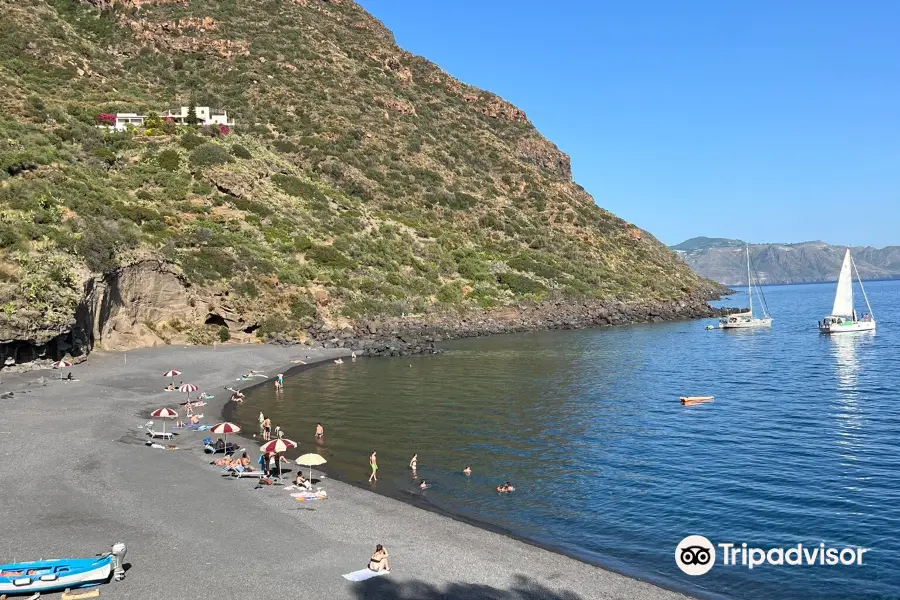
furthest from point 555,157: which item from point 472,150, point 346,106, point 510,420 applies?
point 510,420

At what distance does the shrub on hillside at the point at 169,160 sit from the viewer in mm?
74812

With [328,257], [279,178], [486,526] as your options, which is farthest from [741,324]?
[486,526]

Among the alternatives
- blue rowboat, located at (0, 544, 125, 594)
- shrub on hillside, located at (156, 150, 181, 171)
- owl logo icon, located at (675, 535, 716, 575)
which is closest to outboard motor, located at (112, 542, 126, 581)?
blue rowboat, located at (0, 544, 125, 594)

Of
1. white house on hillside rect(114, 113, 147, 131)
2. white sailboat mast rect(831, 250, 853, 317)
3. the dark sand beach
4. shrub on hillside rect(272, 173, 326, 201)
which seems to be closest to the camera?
the dark sand beach

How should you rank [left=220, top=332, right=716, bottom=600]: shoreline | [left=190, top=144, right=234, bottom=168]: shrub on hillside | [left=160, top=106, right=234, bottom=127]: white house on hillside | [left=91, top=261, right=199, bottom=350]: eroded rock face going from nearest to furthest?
[left=220, top=332, right=716, bottom=600]: shoreline, [left=91, top=261, right=199, bottom=350]: eroded rock face, [left=190, top=144, right=234, bottom=168]: shrub on hillside, [left=160, top=106, right=234, bottom=127]: white house on hillside

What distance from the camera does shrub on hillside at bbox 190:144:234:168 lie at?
7719 centimetres

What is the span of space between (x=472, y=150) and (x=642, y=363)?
84396 millimetres

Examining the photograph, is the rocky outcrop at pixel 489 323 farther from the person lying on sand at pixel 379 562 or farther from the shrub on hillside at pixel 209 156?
the person lying on sand at pixel 379 562

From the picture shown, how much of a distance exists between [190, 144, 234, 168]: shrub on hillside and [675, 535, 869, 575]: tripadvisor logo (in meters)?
74.7

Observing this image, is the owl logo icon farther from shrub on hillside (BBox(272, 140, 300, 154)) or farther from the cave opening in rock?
shrub on hillside (BBox(272, 140, 300, 154))

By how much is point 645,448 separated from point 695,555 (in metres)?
11.2

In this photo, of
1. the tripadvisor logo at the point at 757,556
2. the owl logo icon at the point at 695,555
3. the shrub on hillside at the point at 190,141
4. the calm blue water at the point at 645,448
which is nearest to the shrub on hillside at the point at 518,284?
the calm blue water at the point at 645,448

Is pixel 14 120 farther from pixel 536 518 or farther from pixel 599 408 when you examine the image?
pixel 536 518

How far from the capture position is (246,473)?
925 inches
